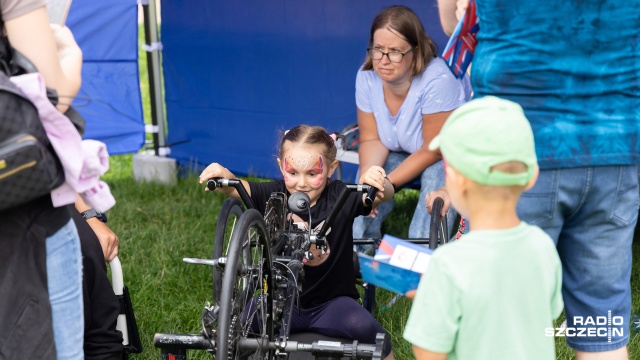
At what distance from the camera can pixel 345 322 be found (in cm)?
347

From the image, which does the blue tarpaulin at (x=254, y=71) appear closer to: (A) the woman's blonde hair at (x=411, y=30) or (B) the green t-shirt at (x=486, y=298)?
(A) the woman's blonde hair at (x=411, y=30)

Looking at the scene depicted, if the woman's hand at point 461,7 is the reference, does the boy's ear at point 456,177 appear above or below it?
below

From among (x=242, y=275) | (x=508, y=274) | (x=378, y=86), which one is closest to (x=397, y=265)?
(x=508, y=274)

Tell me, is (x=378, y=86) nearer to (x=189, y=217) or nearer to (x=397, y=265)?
(x=189, y=217)

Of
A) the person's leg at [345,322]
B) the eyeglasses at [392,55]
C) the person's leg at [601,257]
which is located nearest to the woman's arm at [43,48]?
the person's leg at [601,257]

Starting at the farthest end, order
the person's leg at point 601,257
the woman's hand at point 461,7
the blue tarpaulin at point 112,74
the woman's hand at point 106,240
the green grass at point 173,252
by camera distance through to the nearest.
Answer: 1. the blue tarpaulin at point 112,74
2. the green grass at point 173,252
3. the woman's hand at point 106,240
4. the woman's hand at point 461,7
5. the person's leg at point 601,257

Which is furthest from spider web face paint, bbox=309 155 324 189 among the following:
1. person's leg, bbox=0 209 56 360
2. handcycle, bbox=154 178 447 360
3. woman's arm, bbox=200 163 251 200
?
person's leg, bbox=0 209 56 360

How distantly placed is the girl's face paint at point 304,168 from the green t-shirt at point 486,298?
1541 millimetres

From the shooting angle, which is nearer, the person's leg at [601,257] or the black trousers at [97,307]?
the person's leg at [601,257]

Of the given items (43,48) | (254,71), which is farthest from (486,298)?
(254,71)

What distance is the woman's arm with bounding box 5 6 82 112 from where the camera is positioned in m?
2.14

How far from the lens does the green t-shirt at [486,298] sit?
2.00 meters

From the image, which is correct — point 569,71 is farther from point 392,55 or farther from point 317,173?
point 392,55

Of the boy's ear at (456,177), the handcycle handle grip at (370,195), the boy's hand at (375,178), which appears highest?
the boy's ear at (456,177)
